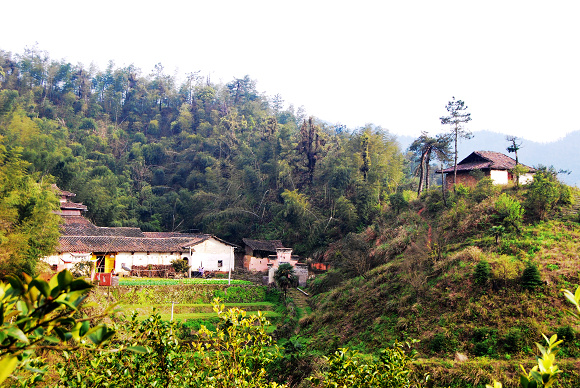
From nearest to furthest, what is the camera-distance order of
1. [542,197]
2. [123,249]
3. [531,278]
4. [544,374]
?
[544,374], [531,278], [542,197], [123,249]

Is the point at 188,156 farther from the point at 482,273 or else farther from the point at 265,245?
the point at 482,273

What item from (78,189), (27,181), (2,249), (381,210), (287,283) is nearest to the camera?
(2,249)

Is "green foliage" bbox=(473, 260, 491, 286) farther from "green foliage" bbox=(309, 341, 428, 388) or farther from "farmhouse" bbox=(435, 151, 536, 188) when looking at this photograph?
"green foliage" bbox=(309, 341, 428, 388)

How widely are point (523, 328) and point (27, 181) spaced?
2020 cm

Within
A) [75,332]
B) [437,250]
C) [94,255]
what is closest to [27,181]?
[94,255]

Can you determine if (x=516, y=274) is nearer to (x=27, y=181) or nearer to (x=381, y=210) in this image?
(x=381, y=210)

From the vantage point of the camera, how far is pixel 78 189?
35.4 m

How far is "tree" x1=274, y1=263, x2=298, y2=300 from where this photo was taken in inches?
924

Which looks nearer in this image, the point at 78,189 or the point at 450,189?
the point at 450,189

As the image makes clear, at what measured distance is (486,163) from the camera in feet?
70.5

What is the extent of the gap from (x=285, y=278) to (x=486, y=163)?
12947mm

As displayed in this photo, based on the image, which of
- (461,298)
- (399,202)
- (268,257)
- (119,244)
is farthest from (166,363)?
(268,257)

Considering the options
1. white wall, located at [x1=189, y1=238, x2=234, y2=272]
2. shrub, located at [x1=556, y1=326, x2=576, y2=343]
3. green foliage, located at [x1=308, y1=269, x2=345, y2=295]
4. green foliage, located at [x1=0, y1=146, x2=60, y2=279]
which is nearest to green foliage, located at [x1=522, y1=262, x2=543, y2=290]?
shrub, located at [x1=556, y1=326, x2=576, y2=343]

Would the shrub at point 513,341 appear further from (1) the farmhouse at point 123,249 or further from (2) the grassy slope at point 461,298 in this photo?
(1) the farmhouse at point 123,249
